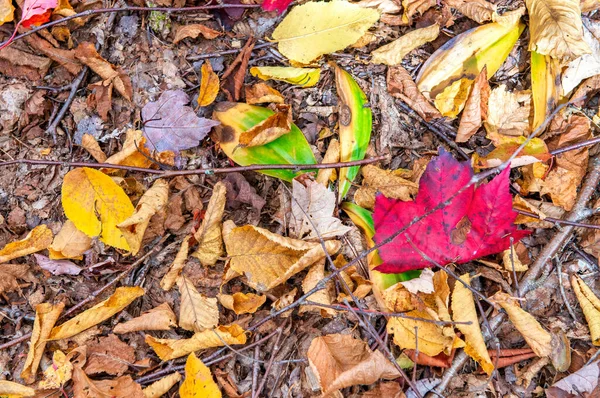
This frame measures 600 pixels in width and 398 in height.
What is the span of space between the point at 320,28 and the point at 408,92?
15.3 inches

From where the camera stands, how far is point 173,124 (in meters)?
1.77

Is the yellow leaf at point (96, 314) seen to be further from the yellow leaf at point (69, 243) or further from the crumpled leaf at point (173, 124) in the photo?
the crumpled leaf at point (173, 124)

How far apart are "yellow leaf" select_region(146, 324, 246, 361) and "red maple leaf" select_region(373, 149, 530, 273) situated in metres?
0.52

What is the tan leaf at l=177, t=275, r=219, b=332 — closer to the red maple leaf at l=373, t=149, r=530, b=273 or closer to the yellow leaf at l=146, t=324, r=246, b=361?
the yellow leaf at l=146, t=324, r=246, b=361

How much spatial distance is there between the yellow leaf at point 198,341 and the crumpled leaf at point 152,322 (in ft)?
0.18

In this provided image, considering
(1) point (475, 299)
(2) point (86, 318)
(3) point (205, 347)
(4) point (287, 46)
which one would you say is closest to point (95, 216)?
(2) point (86, 318)

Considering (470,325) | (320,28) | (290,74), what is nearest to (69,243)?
(290,74)

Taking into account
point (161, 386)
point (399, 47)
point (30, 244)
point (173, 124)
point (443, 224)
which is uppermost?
point (399, 47)

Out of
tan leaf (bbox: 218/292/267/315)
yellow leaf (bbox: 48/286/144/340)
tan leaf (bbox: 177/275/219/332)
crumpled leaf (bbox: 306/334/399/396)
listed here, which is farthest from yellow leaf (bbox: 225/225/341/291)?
yellow leaf (bbox: 48/286/144/340)

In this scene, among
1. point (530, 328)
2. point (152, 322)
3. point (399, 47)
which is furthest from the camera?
point (399, 47)

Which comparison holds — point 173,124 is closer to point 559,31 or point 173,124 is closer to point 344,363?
point 344,363

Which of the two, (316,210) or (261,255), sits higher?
(316,210)

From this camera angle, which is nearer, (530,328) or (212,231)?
(530,328)

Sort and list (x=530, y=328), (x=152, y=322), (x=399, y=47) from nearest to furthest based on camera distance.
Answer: (x=530, y=328), (x=152, y=322), (x=399, y=47)
